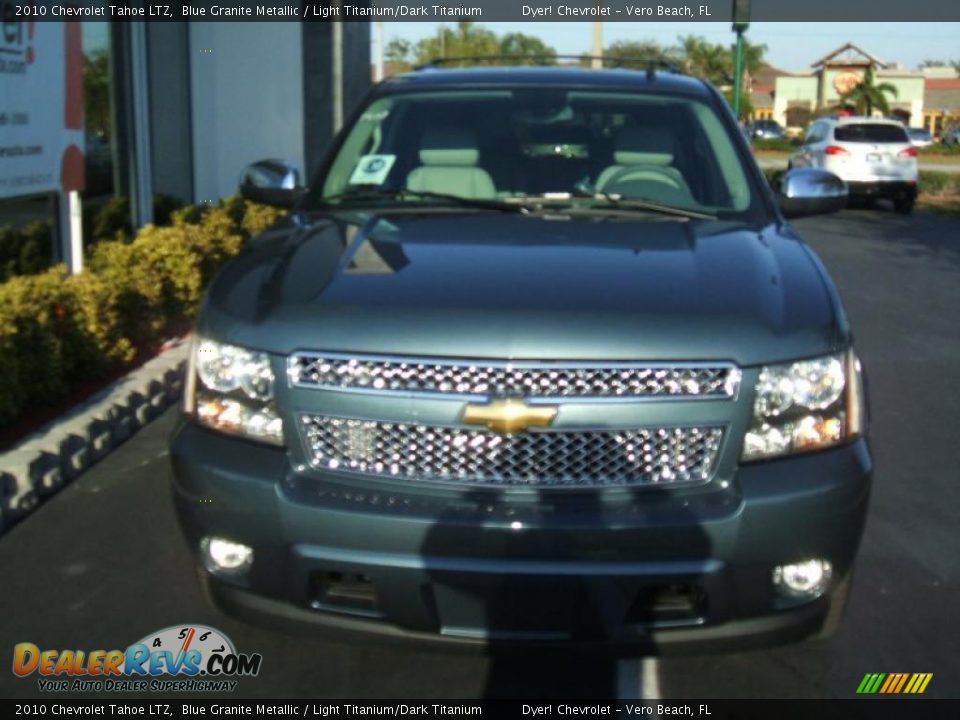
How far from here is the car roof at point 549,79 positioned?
5211 mm

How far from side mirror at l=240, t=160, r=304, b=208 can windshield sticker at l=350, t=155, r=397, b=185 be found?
37 centimetres

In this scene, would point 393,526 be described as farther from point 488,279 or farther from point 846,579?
point 846,579

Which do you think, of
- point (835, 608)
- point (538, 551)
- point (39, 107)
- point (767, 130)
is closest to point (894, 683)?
point (835, 608)

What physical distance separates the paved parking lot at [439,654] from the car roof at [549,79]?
78.1 inches

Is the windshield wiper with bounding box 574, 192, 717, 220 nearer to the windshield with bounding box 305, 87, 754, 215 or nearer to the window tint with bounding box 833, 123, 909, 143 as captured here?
the windshield with bounding box 305, 87, 754, 215

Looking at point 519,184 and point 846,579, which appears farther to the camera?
point 519,184

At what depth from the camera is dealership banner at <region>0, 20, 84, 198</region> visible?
646 cm

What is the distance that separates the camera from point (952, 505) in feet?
17.3

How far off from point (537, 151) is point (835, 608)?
2.29 metres

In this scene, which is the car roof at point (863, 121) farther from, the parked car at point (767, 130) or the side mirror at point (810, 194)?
the parked car at point (767, 130)

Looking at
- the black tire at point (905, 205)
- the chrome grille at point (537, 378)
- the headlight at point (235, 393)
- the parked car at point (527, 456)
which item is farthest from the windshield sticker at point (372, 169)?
the black tire at point (905, 205)

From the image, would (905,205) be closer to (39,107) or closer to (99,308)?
(39,107)

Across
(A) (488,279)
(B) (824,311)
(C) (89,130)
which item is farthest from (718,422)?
(C) (89,130)

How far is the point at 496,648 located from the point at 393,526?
0.43m
